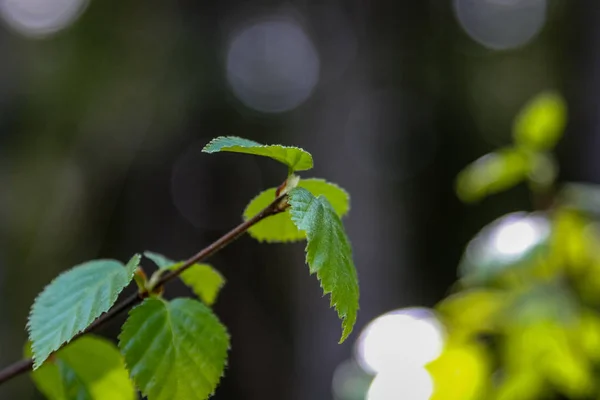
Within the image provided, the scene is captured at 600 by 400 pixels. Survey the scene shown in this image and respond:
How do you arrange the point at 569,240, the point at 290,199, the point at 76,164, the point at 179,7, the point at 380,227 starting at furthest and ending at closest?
the point at 179,7 < the point at 76,164 < the point at 380,227 < the point at 569,240 < the point at 290,199

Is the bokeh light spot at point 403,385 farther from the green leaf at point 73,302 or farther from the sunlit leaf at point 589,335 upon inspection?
the green leaf at point 73,302

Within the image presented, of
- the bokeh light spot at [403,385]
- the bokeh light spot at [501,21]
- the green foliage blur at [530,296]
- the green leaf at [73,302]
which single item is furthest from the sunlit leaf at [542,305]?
the bokeh light spot at [501,21]

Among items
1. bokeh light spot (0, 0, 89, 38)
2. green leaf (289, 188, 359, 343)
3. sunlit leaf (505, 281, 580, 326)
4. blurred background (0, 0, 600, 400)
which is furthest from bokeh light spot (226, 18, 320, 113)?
green leaf (289, 188, 359, 343)

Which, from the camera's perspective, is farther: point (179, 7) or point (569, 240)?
point (179, 7)

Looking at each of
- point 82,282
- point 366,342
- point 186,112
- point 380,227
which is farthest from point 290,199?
point 186,112

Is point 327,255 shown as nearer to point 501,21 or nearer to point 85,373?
point 85,373

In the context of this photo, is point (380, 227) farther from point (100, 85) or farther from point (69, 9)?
point (69, 9)

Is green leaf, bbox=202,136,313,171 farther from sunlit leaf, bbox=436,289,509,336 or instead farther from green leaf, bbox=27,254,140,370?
sunlit leaf, bbox=436,289,509,336
